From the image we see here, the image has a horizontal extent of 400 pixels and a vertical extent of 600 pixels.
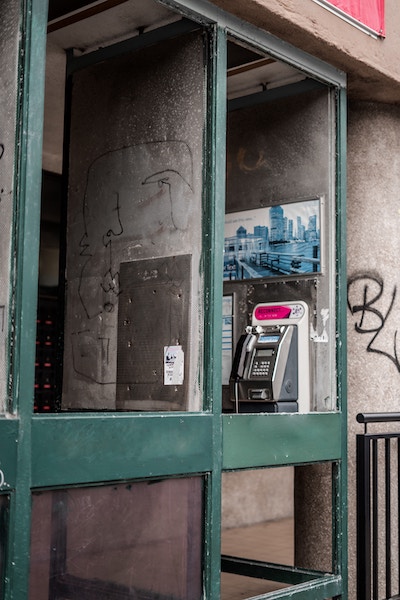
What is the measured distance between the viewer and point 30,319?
3281mm

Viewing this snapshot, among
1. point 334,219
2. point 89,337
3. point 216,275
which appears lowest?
point 89,337

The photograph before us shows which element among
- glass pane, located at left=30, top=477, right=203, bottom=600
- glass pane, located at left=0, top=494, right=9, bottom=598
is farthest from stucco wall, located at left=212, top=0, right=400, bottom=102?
glass pane, located at left=0, top=494, right=9, bottom=598

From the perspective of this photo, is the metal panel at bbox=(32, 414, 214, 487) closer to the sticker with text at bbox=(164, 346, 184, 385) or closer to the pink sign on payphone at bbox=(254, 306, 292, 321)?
the sticker with text at bbox=(164, 346, 184, 385)

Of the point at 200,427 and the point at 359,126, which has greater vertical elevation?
the point at 359,126

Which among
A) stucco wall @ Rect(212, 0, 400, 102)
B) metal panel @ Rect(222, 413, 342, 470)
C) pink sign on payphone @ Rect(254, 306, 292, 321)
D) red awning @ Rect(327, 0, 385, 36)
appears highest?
red awning @ Rect(327, 0, 385, 36)

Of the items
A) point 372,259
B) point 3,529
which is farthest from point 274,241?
point 3,529

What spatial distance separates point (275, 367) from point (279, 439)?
0.43m


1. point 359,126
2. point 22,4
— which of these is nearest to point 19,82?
point 22,4

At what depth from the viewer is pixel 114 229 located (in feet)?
15.4

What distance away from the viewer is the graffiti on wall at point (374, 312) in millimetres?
5344

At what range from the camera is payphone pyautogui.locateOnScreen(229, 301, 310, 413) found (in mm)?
4660

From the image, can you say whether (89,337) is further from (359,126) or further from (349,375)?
(359,126)

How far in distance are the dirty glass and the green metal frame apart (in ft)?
0.33

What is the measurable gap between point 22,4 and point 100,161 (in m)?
1.44
